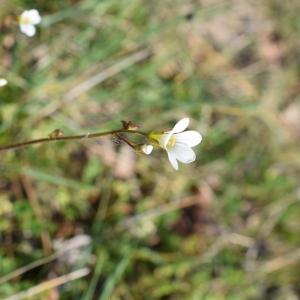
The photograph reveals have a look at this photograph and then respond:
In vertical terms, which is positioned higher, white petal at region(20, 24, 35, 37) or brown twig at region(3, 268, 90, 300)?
white petal at region(20, 24, 35, 37)

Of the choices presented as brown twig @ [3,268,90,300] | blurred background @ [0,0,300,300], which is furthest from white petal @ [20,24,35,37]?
brown twig @ [3,268,90,300]

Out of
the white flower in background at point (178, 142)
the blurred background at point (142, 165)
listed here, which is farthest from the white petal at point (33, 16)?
→ the white flower in background at point (178, 142)

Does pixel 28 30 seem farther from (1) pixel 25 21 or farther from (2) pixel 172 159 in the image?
(2) pixel 172 159

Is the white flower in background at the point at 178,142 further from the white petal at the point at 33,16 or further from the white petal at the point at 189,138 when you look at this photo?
the white petal at the point at 33,16

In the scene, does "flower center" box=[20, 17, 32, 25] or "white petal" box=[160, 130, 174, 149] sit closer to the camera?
"white petal" box=[160, 130, 174, 149]

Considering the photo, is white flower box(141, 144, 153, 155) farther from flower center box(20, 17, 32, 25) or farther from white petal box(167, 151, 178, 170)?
flower center box(20, 17, 32, 25)

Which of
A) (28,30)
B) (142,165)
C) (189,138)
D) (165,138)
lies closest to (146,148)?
(165,138)

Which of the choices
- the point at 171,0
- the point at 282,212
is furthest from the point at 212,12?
the point at 282,212
